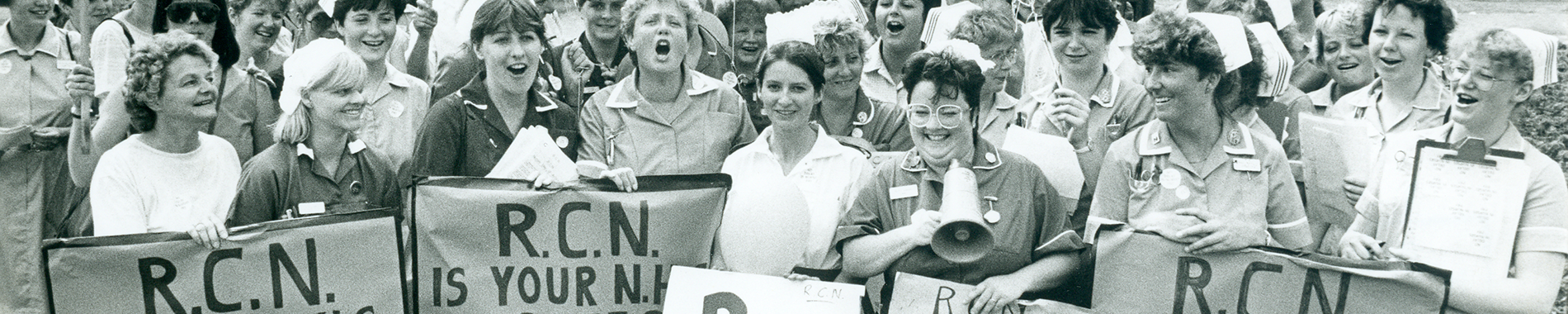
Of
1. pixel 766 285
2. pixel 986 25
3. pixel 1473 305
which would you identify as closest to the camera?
pixel 1473 305

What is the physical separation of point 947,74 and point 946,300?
0.87 metres

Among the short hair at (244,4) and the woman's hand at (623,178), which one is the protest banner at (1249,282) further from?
the short hair at (244,4)

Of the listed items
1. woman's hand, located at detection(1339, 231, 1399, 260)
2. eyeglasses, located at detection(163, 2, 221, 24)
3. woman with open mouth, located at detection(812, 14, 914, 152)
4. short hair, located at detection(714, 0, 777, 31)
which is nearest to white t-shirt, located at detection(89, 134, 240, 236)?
eyeglasses, located at detection(163, 2, 221, 24)

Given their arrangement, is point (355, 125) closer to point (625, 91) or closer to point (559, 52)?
point (625, 91)

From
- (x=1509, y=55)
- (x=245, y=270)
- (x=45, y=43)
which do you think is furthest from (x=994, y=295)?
(x=45, y=43)

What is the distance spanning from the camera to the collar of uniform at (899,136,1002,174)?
6.02m

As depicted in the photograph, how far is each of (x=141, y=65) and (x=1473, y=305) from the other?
17.1 feet

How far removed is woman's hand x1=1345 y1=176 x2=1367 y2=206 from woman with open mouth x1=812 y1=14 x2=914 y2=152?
199cm

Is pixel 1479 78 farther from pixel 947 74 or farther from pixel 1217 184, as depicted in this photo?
pixel 947 74

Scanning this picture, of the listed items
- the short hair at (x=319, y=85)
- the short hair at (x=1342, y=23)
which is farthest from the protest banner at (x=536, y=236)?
the short hair at (x=1342, y=23)

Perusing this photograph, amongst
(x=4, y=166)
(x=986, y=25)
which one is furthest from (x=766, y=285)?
(x=4, y=166)

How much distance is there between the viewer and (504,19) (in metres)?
7.17

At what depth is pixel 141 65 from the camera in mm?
6301

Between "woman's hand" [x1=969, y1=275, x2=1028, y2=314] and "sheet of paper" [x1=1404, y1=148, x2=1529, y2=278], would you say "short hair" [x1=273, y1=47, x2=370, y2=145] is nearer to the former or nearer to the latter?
"woman's hand" [x1=969, y1=275, x2=1028, y2=314]
